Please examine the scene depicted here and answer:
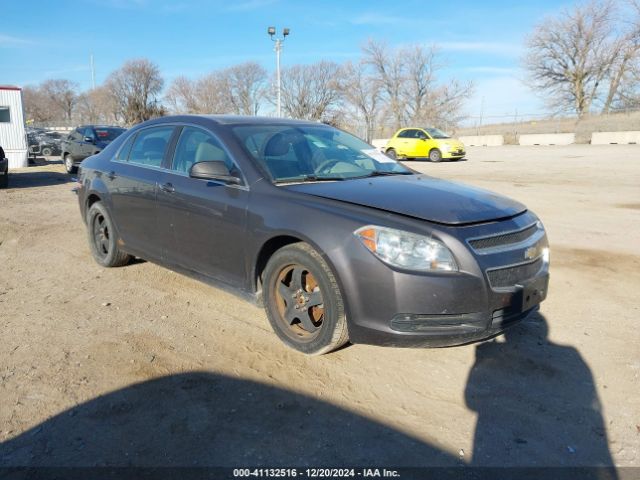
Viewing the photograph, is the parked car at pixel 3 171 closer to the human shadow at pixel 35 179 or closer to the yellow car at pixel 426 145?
the human shadow at pixel 35 179

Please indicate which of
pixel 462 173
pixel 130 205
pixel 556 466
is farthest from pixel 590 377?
pixel 462 173

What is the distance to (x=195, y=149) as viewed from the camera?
426 centimetres

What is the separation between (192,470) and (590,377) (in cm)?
247

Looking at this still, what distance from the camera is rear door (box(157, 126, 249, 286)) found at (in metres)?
3.74

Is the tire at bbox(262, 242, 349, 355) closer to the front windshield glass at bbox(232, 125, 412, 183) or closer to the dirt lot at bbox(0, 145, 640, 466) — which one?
the dirt lot at bbox(0, 145, 640, 466)

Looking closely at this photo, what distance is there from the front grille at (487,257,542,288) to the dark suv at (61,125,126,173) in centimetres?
1627

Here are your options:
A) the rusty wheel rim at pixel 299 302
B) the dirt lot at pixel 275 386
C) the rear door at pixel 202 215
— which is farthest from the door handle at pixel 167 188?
the rusty wheel rim at pixel 299 302

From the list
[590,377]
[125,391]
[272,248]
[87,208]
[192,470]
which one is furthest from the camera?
[87,208]

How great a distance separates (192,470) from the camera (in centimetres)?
232

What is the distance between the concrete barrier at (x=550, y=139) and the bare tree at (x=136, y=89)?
43276 millimetres

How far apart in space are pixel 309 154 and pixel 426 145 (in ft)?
67.9

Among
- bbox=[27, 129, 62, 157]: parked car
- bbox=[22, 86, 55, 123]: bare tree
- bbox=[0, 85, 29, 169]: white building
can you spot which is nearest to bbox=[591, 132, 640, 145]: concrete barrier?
bbox=[27, 129, 62, 157]: parked car

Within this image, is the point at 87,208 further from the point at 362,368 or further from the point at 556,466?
the point at 556,466

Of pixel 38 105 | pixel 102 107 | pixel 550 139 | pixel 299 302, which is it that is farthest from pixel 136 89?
pixel 299 302
